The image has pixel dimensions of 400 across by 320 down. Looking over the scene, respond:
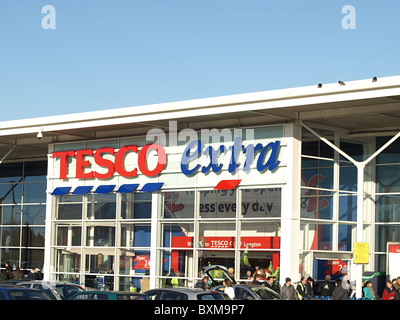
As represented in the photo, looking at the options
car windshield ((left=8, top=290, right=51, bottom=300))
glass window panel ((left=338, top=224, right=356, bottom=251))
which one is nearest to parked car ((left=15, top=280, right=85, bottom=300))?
car windshield ((left=8, top=290, right=51, bottom=300))

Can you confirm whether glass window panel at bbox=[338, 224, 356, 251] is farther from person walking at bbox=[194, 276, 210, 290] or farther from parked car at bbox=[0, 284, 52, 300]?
parked car at bbox=[0, 284, 52, 300]

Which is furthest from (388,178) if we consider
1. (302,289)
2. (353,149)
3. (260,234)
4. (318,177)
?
(302,289)

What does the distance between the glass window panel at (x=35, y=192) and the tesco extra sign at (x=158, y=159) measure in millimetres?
6282

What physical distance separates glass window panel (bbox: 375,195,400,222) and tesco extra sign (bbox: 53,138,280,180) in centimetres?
505

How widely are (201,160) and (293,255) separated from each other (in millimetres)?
5194

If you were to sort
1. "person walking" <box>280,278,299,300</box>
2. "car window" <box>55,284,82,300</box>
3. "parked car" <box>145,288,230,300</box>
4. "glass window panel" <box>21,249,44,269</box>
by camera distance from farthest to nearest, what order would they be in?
"glass window panel" <box>21,249,44,269</box> → "person walking" <box>280,278,299,300</box> → "car window" <box>55,284,82,300</box> → "parked car" <box>145,288,230,300</box>

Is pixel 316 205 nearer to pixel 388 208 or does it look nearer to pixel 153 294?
pixel 388 208

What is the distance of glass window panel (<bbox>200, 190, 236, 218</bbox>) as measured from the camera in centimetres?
2802

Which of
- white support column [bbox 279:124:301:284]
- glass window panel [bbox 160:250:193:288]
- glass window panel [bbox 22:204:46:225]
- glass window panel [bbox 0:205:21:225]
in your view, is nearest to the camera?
white support column [bbox 279:124:301:284]

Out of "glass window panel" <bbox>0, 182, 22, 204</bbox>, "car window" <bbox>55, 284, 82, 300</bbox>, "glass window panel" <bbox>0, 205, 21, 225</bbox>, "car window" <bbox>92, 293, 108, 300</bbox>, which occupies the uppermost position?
"glass window panel" <bbox>0, 182, 22, 204</bbox>

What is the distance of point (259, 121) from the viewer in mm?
27719

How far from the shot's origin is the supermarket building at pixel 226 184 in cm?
2650

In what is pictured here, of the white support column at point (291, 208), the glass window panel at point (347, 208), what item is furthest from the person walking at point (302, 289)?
the glass window panel at point (347, 208)
